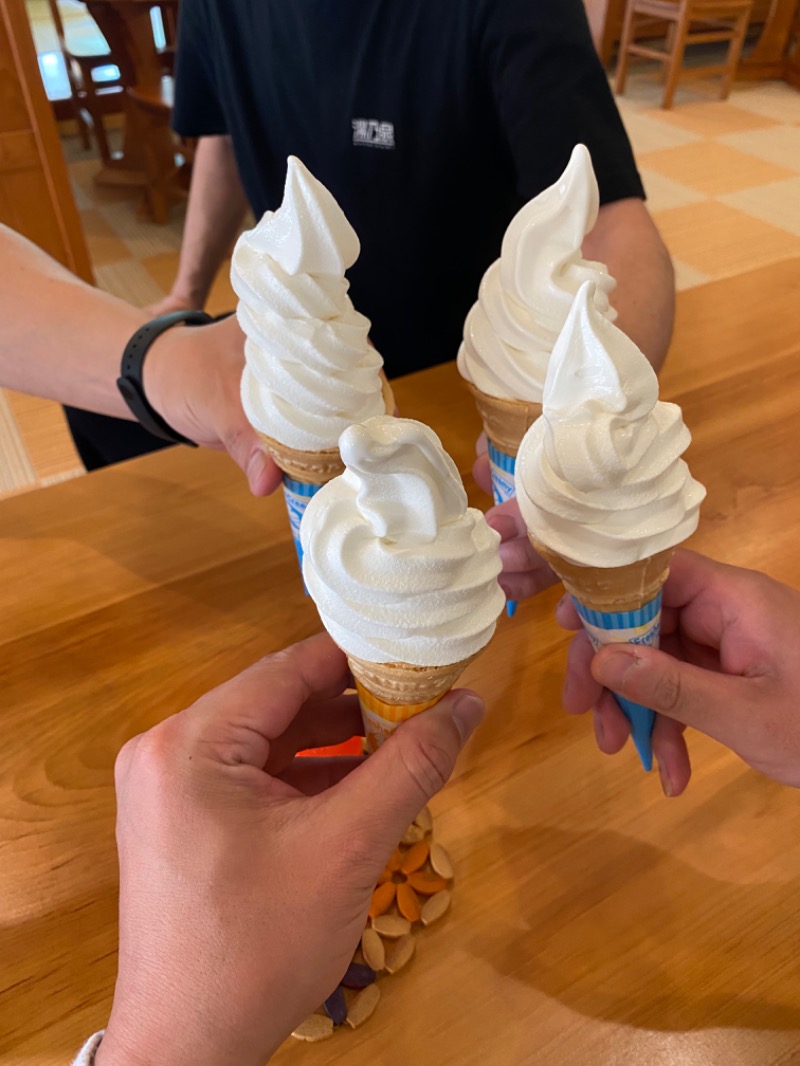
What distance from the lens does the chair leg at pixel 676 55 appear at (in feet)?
17.5

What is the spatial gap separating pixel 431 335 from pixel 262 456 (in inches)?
36.3

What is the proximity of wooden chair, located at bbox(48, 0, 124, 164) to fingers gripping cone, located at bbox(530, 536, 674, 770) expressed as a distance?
193 inches

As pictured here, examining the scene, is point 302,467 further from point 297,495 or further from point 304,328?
point 304,328

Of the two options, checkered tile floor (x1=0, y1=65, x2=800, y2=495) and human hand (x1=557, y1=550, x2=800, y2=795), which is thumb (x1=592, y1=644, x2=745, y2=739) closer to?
human hand (x1=557, y1=550, x2=800, y2=795)

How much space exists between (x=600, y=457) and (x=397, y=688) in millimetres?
318

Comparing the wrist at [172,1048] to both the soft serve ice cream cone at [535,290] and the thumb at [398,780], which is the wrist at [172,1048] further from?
the soft serve ice cream cone at [535,290]

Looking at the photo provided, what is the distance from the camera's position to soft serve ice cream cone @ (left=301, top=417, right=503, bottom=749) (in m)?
0.73

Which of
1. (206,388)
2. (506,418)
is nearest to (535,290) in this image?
(506,418)

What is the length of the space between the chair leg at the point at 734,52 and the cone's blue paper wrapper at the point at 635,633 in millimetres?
6122

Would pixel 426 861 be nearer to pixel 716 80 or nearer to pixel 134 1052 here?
pixel 134 1052

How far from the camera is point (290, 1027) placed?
66 cm

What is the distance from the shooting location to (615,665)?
0.83 meters

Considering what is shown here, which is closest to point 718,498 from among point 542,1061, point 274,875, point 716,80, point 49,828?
point 542,1061

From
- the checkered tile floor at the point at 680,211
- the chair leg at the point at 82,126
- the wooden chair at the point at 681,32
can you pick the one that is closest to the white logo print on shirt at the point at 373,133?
the checkered tile floor at the point at 680,211
